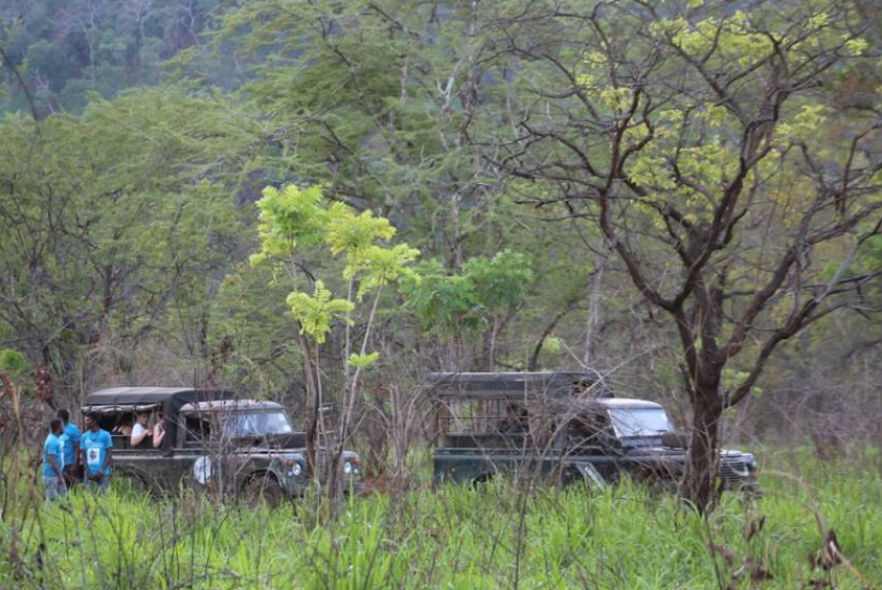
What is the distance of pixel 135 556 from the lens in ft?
24.5

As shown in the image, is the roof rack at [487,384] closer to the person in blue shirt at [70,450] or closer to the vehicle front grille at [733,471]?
the vehicle front grille at [733,471]

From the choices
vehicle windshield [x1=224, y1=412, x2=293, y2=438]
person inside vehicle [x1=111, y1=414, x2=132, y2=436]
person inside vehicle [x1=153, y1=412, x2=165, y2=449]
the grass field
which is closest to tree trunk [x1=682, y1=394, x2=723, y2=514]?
the grass field

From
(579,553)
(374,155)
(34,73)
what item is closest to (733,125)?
(374,155)

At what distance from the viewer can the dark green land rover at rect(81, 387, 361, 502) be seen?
40.2 feet

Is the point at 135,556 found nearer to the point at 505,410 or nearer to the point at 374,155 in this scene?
the point at 505,410

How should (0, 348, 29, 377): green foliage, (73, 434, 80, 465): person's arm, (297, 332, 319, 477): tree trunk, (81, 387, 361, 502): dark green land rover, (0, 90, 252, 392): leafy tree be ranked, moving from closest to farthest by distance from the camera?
(297, 332, 319, 477): tree trunk
(81, 387, 361, 502): dark green land rover
(73, 434, 80, 465): person's arm
(0, 348, 29, 377): green foliage
(0, 90, 252, 392): leafy tree

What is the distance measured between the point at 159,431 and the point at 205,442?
413 centimetres

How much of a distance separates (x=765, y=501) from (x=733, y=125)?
1226 cm

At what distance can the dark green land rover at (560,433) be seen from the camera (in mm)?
13656

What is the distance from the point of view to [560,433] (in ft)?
44.8

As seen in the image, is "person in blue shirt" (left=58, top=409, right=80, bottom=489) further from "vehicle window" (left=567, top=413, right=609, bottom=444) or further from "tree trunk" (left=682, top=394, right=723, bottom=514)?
"tree trunk" (left=682, top=394, right=723, bottom=514)

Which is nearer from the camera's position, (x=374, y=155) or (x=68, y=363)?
(x=68, y=363)

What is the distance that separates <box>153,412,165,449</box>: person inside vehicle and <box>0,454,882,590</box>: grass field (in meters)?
3.66

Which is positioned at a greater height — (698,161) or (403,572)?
(698,161)
